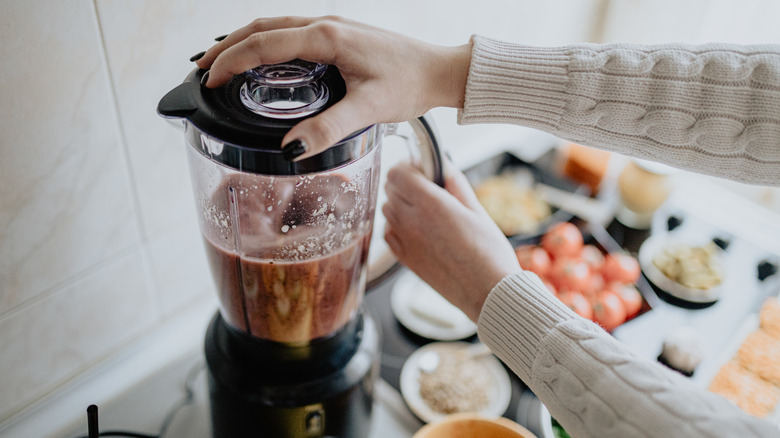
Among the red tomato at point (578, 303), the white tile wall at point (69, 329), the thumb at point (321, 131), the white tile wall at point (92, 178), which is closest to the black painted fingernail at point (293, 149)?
the thumb at point (321, 131)

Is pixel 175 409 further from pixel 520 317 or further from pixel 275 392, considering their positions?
pixel 520 317

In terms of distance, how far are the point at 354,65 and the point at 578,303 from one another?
0.66 meters

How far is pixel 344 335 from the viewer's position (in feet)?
2.12

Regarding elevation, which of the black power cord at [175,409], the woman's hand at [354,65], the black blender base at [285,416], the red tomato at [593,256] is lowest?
the red tomato at [593,256]

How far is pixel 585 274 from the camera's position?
41.5 inches

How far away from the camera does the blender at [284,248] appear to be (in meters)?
0.48

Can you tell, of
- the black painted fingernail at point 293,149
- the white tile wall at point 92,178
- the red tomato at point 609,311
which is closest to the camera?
the black painted fingernail at point 293,149

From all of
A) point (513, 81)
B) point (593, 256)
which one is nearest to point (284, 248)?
point (513, 81)

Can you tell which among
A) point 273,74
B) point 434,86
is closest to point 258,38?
point 273,74

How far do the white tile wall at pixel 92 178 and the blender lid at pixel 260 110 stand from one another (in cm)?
14

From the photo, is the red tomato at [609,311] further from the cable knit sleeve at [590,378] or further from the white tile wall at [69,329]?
the white tile wall at [69,329]

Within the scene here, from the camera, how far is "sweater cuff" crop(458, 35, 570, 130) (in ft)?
1.92

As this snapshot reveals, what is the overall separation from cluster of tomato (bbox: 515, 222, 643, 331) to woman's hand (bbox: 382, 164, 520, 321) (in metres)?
0.41

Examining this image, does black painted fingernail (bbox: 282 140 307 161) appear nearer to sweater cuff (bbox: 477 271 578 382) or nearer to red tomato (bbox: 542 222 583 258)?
sweater cuff (bbox: 477 271 578 382)
